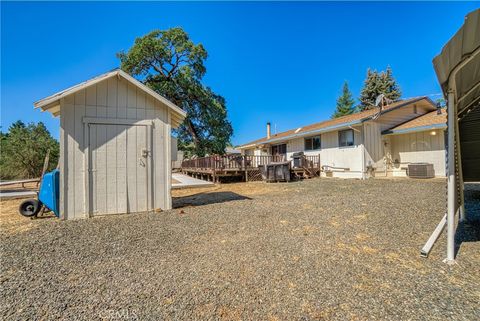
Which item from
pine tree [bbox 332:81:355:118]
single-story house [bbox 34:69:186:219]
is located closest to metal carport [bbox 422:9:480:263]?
single-story house [bbox 34:69:186:219]

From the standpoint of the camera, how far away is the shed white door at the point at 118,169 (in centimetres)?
530

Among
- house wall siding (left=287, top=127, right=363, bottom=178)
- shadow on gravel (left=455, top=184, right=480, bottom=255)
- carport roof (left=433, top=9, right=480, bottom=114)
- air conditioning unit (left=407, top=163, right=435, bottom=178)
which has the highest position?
carport roof (left=433, top=9, right=480, bottom=114)

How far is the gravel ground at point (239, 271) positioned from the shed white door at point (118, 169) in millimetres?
778

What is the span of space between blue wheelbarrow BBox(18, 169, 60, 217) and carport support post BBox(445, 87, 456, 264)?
714cm

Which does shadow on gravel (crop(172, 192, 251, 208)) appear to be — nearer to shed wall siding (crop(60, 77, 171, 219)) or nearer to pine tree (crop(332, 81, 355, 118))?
shed wall siding (crop(60, 77, 171, 219))

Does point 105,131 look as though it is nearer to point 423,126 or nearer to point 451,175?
point 451,175

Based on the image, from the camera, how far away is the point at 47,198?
5141 mm

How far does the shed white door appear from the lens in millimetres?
5297

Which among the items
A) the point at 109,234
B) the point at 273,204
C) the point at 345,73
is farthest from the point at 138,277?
the point at 345,73

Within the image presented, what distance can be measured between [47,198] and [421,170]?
15.3 meters

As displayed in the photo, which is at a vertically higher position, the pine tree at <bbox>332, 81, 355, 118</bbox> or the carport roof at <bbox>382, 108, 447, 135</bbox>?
the pine tree at <bbox>332, 81, 355, 118</bbox>

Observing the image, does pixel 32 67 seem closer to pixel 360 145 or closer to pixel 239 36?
pixel 239 36

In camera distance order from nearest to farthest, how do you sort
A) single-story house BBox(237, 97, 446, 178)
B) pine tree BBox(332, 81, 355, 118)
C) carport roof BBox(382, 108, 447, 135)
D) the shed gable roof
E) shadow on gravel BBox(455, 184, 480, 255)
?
shadow on gravel BBox(455, 184, 480, 255), the shed gable roof, carport roof BBox(382, 108, 447, 135), single-story house BBox(237, 97, 446, 178), pine tree BBox(332, 81, 355, 118)

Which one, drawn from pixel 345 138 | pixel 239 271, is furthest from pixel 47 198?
pixel 345 138
